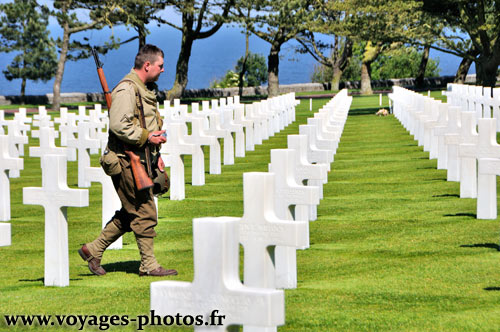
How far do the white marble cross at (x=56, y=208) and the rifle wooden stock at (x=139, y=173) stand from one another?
499 mm

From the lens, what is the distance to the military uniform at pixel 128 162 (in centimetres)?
746

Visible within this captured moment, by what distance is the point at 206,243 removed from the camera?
3.51 metres

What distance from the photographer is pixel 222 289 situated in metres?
3.59

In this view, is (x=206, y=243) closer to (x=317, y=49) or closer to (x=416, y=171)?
(x=416, y=171)

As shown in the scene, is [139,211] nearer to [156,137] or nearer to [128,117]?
[156,137]

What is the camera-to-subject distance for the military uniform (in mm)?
7461

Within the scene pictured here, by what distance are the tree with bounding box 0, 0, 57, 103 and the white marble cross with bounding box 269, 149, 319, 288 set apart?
50.6 metres

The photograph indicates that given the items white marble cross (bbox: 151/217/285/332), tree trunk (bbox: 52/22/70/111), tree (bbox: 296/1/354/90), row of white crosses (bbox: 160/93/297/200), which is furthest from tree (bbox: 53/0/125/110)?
white marble cross (bbox: 151/217/285/332)

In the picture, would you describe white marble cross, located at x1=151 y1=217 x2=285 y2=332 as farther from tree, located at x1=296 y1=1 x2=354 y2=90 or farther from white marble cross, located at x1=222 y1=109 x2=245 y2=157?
tree, located at x1=296 y1=1 x2=354 y2=90

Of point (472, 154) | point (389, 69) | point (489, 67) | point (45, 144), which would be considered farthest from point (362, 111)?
point (389, 69)

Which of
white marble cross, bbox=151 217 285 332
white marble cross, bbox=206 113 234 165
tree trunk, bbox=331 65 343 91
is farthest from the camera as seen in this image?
tree trunk, bbox=331 65 343 91

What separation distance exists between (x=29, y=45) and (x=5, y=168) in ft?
176

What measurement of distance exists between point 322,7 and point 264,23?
585cm

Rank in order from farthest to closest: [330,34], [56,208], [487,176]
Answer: [330,34], [487,176], [56,208]
